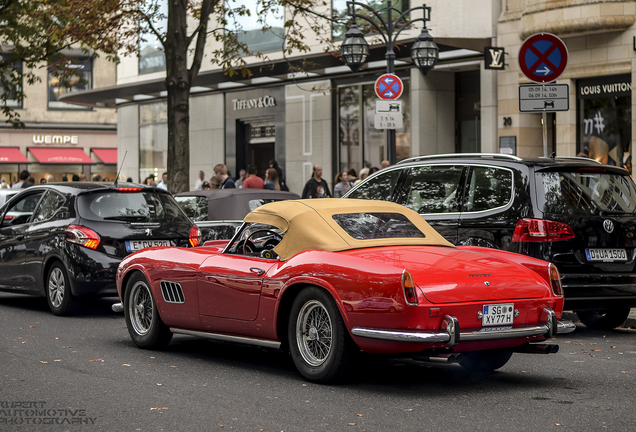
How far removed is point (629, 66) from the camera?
63.6 feet

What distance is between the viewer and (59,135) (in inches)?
2126

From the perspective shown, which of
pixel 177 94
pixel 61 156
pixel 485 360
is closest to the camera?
pixel 485 360

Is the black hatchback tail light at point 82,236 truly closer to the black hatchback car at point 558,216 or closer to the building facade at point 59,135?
the black hatchback car at point 558,216

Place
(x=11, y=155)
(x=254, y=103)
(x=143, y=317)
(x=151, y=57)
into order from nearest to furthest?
1. (x=143, y=317)
2. (x=254, y=103)
3. (x=151, y=57)
4. (x=11, y=155)

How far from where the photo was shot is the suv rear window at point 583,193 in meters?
8.54

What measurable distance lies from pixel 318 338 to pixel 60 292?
542cm

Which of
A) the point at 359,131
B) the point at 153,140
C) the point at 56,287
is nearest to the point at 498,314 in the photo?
the point at 56,287

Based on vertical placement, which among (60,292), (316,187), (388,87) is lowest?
(60,292)

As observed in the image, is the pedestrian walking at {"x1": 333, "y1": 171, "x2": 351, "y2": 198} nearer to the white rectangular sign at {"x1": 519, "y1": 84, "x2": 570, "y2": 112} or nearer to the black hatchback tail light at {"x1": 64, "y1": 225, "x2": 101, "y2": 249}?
the white rectangular sign at {"x1": 519, "y1": 84, "x2": 570, "y2": 112}

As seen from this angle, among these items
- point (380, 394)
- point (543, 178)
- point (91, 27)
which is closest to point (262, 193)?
point (543, 178)

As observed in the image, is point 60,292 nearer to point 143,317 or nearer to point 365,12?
point 143,317

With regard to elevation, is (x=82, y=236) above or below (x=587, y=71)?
below

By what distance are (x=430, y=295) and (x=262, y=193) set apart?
25.1ft

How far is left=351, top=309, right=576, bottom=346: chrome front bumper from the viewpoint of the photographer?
18.5ft
